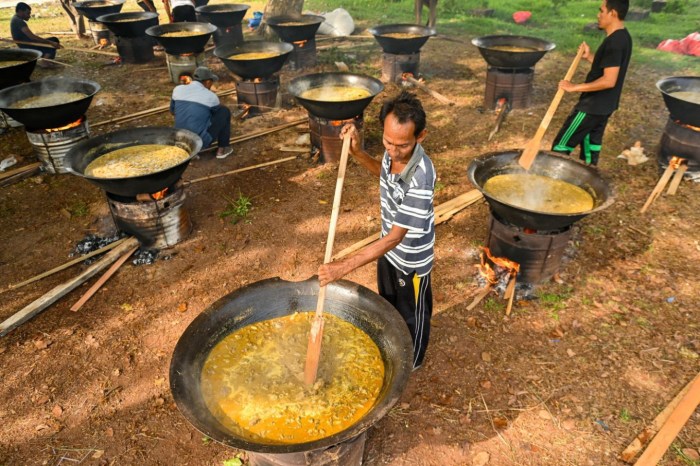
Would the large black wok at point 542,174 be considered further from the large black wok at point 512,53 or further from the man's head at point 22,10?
the man's head at point 22,10

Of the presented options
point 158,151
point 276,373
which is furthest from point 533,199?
point 158,151

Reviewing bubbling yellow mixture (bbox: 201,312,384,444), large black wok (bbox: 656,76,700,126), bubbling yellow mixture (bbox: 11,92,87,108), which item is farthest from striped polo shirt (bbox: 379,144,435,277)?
bubbling yellow mixture (bbox: 11,92,87,108)

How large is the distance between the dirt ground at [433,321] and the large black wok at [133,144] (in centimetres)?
111

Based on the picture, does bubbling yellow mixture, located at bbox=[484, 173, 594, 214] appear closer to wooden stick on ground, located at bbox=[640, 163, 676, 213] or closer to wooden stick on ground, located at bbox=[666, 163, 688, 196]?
wooden stick on ground, located at bbox=[640, 163, 676, 213]

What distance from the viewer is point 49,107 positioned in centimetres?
717

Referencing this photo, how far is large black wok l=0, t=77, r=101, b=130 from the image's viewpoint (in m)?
7.20

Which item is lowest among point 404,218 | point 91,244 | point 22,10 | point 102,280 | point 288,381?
point 102,280

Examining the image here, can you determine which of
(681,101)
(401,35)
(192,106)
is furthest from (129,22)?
(681,101)

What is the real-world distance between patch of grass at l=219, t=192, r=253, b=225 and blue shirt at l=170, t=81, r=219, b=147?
1260mm

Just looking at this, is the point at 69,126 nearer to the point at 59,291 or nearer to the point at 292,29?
the point at 59,291

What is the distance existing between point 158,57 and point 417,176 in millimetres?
14254

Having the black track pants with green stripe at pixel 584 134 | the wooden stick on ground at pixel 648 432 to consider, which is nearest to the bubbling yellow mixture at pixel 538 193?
the black track pants with green stripe at pixel 584 134

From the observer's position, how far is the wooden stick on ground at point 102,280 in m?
5.48

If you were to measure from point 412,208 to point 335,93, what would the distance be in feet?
19.6
